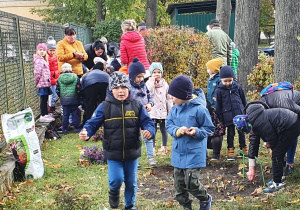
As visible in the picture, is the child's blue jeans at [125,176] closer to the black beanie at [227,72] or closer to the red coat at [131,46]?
the black beanie at [227,72]

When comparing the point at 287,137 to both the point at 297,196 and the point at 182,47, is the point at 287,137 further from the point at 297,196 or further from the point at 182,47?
the point at 182,47

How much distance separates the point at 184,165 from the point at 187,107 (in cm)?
66

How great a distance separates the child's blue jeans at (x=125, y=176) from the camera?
5094mm

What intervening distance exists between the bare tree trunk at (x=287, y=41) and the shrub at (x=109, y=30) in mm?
20459

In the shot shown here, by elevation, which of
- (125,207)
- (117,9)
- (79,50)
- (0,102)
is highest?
(117,9)

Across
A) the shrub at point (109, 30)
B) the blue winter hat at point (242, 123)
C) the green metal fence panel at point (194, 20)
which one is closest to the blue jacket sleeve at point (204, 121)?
the blue winter hat at point (242, 123)

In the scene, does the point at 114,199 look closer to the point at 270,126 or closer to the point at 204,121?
the point at 204,121

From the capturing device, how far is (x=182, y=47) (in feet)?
35.6

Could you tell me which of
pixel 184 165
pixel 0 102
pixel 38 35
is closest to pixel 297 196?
pixel 184 165

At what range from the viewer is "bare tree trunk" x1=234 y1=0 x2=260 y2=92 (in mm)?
13664

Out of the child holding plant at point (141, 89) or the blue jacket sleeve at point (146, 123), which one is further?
the child holding plant at point (141, 89)

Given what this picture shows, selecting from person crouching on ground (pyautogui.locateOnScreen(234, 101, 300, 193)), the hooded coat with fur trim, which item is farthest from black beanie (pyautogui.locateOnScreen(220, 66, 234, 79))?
person crouching on ground (pyautogui.locateOnScreen(234, 101, 300, 193))

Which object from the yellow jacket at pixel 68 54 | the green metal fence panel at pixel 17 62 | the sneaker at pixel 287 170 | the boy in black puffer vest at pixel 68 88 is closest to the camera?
→ the sneaker at pixel 287 170

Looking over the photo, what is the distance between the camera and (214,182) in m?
6.52
